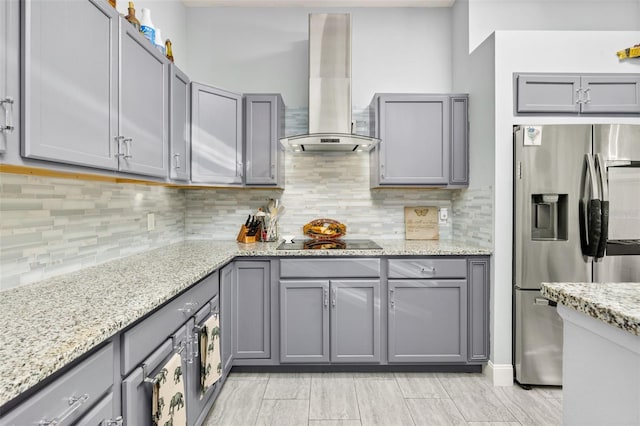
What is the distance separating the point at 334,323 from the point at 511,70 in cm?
208

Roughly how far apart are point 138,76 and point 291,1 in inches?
74.5

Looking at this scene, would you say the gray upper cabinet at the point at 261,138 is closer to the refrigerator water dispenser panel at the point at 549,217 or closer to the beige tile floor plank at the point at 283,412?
the beige tile floor plank at the point at 283,412

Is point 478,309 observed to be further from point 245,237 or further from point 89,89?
point 89,89

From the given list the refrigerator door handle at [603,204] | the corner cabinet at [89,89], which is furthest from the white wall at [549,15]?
the corner cabinet at [89,89]

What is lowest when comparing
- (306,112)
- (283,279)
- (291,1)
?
(283,279)

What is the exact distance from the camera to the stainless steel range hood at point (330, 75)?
280 cm

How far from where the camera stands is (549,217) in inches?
92.7

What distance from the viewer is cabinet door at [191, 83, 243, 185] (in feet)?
8.30

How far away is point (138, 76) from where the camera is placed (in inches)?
68.7

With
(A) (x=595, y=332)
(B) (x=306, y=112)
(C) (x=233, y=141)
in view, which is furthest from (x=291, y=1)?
(A) (x=595, y=332)

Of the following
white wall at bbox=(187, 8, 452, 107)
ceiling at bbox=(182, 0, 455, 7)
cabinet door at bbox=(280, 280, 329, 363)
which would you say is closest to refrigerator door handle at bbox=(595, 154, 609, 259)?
white wall at bbox=(187, 8, 452, 107)

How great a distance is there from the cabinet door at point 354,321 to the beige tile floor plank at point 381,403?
0.55 feet

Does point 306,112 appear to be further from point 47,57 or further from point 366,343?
point 47,57

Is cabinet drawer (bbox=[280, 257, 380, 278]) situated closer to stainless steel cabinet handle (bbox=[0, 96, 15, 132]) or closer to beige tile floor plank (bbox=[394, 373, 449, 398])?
beige tile floor plank (bbox=[394, 373, 449, 398])
